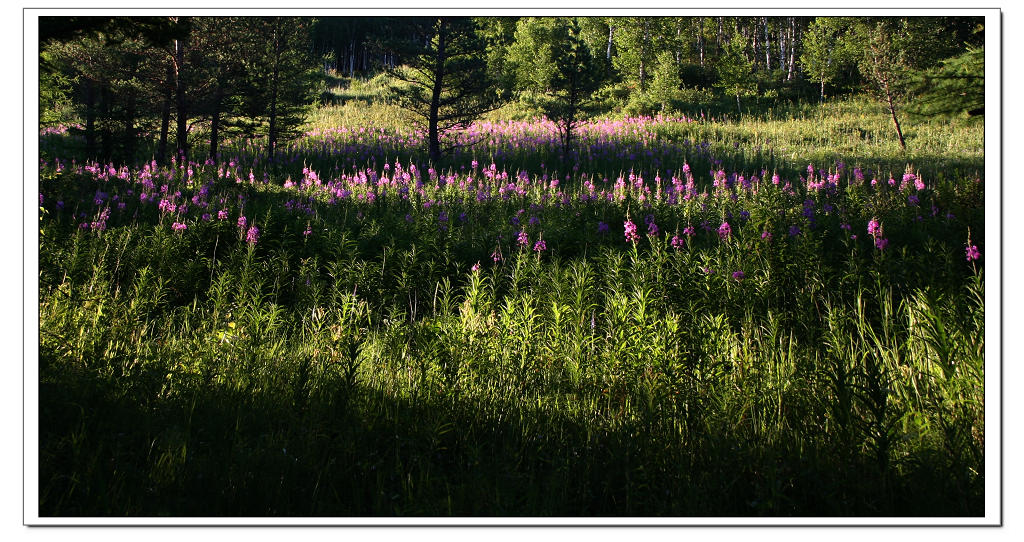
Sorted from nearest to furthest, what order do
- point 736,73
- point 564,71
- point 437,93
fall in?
point 564,71, point 437,93, point 736,73

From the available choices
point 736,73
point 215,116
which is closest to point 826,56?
point 736,73

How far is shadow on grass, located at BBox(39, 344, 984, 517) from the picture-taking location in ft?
6.60

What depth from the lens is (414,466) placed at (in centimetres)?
228

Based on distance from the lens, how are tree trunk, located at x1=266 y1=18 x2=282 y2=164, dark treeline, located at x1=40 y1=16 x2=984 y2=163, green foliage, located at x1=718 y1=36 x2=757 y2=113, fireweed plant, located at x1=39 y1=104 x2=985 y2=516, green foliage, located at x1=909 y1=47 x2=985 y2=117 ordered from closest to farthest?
fireweed plant, located at x1=39 y1=104 x2=985 y2=516 < green foliage, located at x1=909 y1=47 x2=985 y2=117 < dark treeline, located at x1=40 y1=16 x2=984 y2=163 < tree trunk, located at x1=266 y1=18 x2=282 y2=164 < green foliage, located at x1=718 y1=36 x2=757 y2=113

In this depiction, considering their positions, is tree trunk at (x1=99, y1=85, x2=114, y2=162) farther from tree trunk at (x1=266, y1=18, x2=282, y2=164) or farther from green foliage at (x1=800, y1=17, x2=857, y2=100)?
green foliage at (x1=800, y1=17, x2=857, y2=100)

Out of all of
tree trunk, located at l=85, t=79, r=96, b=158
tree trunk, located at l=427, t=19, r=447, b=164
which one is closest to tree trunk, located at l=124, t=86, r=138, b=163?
tree trunk, located at l=85, t=79, r=96, b=158

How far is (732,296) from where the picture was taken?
4.02 m

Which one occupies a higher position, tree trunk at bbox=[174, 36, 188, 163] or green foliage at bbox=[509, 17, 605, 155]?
green foliage at bbox=[509, 17, 605, 155]

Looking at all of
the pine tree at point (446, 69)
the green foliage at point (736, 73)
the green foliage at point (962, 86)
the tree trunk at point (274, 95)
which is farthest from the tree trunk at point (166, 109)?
the green foliage at point (736, 73)

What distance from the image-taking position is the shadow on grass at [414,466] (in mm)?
2012
